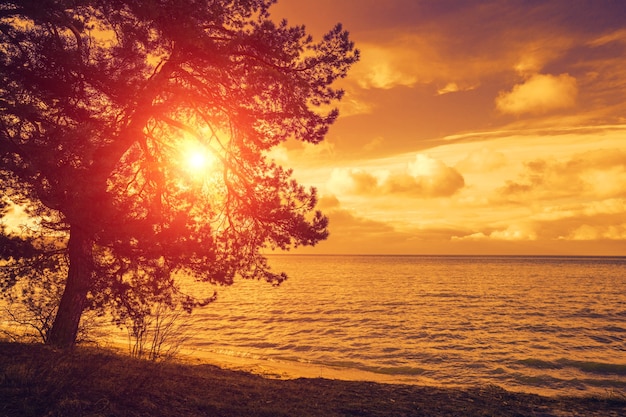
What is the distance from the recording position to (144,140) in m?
12.6

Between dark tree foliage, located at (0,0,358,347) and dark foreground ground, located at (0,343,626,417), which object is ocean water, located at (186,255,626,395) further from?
dark tree foliage, located at (0,0,358,347)

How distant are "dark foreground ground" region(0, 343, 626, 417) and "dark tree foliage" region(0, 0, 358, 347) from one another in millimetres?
2227

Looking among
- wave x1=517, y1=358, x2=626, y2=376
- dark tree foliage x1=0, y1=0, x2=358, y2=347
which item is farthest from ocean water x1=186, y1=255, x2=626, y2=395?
dark tree foliage x1=0, y1=0, x2=358, y2=347

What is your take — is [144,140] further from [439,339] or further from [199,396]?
[439,339]

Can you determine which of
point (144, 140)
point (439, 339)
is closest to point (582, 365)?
point (439, 339)

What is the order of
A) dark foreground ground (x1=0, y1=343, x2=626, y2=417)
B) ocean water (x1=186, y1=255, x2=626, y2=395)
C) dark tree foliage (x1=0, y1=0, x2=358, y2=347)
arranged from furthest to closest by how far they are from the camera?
ocean water (x1=186, y1=255, x2=626, y2=395) < dark tree foliage (x1=0, y1=0, x2=358, y2=347) < dark foreground ground (x1=0, y1=343, x2=626, y2=417)

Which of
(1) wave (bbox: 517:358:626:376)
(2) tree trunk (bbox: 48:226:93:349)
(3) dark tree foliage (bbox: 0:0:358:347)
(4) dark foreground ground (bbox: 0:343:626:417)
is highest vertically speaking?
(3) dark tree foliage (bbox: 0:0:358:347)

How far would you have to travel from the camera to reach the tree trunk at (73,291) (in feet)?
37.1

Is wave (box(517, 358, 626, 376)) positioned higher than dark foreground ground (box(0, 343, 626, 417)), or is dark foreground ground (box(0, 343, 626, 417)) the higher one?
dark foreground ground (box(0, 343, 626, 417))

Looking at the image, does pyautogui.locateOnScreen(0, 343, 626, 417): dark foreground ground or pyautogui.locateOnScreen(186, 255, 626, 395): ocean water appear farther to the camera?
pyautogui.locateOnScreen(186, 255, 626, 395): ocean water

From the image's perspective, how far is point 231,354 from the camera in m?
21.5

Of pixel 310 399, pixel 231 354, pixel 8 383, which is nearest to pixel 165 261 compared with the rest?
pixel 8 383

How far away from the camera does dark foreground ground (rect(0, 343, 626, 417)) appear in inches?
289

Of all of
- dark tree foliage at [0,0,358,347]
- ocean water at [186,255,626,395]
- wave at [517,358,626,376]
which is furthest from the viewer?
wave at [517,358,626,376]
